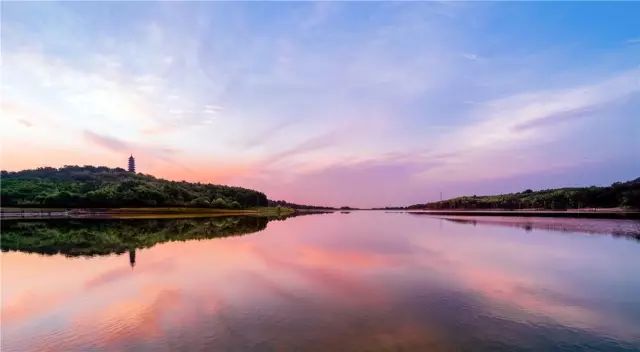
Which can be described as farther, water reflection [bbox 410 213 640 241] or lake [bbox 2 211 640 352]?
water reflection [bbox 410 213 640 241]

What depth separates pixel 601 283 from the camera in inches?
722

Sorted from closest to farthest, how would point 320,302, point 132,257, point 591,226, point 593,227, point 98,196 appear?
point 320,302, point 132,257, point 593,227, point 591,226, point 98,196

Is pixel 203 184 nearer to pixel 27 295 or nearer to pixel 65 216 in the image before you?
pixel 65 216

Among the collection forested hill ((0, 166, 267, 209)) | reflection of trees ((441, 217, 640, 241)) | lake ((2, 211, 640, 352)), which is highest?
forested hill ((0, 166, 267, 209))

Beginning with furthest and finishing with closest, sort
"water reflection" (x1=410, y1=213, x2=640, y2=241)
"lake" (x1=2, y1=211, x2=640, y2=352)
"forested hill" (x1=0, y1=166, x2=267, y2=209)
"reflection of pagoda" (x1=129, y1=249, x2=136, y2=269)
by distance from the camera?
"forested hill" (x1=0, y1=166, x2=267, y2=209) < "water reflection" (x1=410, y1=213, x2=640, y2=241) < "reflection of pagoda" (x1=129, y1=249, x2=136, y2=269) < "lake" (x1=2, y1=211, x2=640, y2=352)

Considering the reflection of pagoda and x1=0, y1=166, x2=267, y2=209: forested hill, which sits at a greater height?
x1=0, y1=166, x2=267, y2=209: forested hill

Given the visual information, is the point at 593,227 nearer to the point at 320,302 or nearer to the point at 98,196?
the point at 320,302

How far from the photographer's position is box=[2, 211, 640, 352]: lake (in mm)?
10617

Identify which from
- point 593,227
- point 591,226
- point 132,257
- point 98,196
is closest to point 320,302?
point 132,257

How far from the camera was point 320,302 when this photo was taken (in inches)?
573

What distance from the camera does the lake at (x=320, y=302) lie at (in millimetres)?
10617

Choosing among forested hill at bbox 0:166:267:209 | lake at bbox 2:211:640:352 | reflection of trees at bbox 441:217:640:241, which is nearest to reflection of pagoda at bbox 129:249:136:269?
lake at bbox 2:211:640:352

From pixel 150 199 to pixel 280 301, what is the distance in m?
118

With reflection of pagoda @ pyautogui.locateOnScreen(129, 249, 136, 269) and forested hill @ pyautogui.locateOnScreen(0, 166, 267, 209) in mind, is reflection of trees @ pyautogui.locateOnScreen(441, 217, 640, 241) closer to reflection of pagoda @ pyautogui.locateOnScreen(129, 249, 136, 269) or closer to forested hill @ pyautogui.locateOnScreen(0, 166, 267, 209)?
reflection of pagoda @ pyautogui.locateOnScreen(129, 249, 136, 269)
